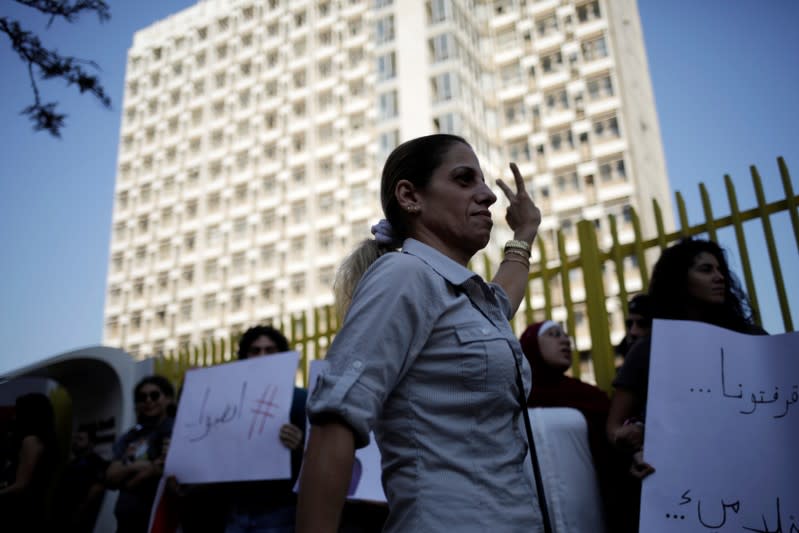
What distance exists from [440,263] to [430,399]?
309 millimetres

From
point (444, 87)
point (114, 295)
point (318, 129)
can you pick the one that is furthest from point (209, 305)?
point (444, 87)

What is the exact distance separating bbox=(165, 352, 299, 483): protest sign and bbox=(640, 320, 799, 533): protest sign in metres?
1.76

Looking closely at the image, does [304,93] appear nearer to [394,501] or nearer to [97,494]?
[97,494]

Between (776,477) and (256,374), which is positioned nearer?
(776,477)

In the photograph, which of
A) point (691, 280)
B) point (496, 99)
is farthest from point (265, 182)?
point (691, 280)

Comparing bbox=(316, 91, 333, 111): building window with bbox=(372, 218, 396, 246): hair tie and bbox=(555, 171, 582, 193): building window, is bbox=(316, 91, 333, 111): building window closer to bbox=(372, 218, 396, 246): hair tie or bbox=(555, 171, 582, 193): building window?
bbox=(555, 171, 582, 193): building window

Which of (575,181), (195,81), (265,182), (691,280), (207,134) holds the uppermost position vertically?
(195,81)

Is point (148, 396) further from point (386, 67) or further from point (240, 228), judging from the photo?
point (240, 228)

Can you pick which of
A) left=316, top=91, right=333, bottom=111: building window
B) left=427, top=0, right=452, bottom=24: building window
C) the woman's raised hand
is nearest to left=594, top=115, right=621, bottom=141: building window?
left=427, top=0, right=452, bottom=24: building window

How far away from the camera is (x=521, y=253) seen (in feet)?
→ 6.22

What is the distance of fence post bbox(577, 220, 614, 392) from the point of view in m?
4.18

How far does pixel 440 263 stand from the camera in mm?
1366

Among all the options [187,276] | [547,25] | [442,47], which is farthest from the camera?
[187,276]

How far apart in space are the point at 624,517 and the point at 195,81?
46956 mm
